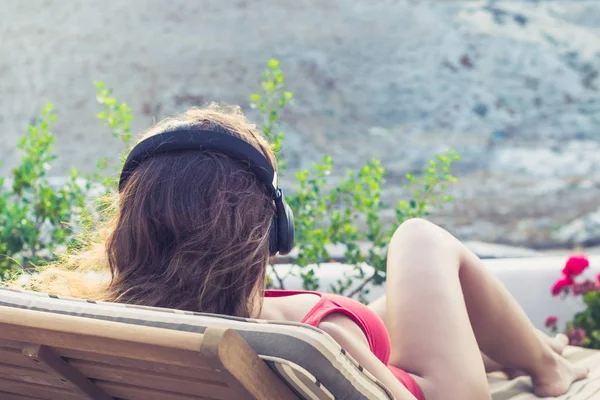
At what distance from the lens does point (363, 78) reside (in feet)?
37.2

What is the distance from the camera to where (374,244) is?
10.9 ft

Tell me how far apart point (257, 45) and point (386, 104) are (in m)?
1.97

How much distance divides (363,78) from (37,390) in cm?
1001

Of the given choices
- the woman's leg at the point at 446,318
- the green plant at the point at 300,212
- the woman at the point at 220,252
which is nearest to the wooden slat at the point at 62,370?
the woman at the point at 220,252

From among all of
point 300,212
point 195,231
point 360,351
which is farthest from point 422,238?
point 300,212

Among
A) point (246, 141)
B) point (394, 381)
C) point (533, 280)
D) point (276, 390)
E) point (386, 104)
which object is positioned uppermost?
point (246, 141)

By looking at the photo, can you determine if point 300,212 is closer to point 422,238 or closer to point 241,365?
point 422,238

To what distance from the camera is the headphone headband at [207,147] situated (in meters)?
1.61

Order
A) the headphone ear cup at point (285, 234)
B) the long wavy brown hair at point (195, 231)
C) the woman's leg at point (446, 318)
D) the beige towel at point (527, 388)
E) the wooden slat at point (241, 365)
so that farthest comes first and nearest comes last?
the beige towel at point (527, 388) → the woman's leg at point (446, 318) → the headphone ear cup at point (285, 234) → the long wavy brown hair at point (195, 231) → the wooden slat at point (241, 365)

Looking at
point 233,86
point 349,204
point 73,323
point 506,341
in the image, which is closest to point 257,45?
point 233,86

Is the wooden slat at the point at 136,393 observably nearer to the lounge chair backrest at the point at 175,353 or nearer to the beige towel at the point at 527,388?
the lounge chair backrest at the point at 175,353

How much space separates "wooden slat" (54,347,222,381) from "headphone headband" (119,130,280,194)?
0.44 m

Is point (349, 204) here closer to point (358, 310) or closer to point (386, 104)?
point (358, 310)

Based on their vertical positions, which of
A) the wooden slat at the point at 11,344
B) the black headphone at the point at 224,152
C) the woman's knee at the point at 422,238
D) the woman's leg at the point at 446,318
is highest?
the black headphone at the point at 224,152
